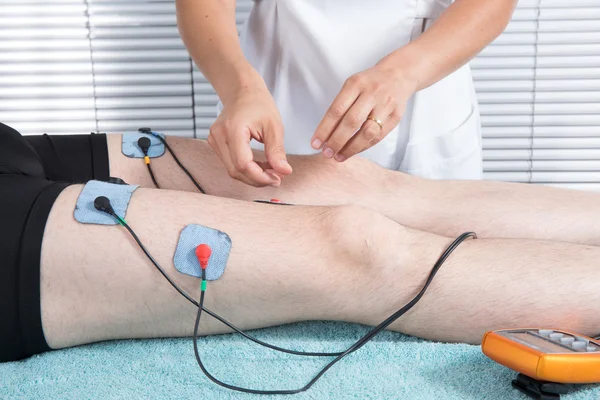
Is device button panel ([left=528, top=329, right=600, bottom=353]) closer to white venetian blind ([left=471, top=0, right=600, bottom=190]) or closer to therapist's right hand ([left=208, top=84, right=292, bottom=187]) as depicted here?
therapist's right hand ([left=208, top=84, right=292, bottom=187])

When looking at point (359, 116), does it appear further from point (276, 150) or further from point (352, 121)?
point (276, 150)

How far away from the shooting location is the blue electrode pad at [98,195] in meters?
0.97

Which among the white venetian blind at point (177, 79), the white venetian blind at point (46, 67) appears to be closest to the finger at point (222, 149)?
the white venetian blind at point (177, 79)

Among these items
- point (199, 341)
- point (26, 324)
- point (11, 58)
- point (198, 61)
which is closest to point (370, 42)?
point (198, 61)

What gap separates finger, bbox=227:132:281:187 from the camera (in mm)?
1046

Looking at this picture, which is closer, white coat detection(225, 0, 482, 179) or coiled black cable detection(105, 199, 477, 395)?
coiled black cable detection(105, 199, 477, 395)

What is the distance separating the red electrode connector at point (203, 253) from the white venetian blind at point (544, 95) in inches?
64.1

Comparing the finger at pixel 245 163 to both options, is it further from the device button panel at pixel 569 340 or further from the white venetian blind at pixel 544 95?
the white venetian blind at pixel 544 95

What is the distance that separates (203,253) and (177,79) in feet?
4.66

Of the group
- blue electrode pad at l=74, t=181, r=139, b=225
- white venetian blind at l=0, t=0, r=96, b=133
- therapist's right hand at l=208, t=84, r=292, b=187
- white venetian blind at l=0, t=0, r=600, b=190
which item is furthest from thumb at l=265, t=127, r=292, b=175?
white venetian blind at l=0, t=0, r=96, b=133

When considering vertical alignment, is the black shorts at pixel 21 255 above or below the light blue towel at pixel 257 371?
above

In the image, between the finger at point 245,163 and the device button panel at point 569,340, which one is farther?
the finger at point 245,163

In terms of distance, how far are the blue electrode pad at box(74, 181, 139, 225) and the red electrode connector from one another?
14cm

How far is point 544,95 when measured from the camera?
7.59ft
